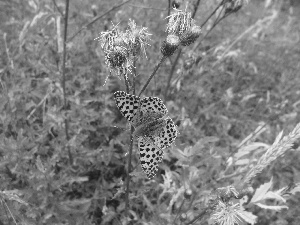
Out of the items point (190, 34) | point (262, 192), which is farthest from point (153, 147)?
point (262, 192)

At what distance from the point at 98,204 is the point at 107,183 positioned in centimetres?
21

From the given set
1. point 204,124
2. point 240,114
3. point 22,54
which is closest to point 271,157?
point 204,124

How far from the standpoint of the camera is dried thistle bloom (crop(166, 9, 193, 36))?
2.02 m

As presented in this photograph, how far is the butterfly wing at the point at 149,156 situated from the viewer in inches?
69.7

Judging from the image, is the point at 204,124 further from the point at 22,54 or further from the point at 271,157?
the point at 22,54

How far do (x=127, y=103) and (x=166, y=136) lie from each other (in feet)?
1.16

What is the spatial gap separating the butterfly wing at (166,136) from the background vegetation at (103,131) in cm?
21

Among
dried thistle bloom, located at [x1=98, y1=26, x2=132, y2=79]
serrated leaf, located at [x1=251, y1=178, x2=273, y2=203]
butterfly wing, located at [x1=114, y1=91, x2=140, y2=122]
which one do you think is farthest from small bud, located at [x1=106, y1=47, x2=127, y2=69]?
serrated leaf, located at [x1=251, y1=178, x2=273, y2=203]

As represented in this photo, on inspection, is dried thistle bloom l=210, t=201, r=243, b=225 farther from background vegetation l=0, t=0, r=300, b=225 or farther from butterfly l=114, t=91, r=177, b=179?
butterfly l=114, t=91, r=177, b=179

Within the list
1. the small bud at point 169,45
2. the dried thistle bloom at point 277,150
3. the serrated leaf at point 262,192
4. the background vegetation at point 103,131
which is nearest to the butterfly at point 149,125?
the background vegetation at point 103,131

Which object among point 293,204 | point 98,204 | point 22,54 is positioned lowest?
point 98,204

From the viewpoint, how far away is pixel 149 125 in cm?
193

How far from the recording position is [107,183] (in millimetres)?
2910

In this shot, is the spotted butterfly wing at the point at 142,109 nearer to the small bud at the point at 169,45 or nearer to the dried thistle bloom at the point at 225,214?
the small bud at the point at 169,45
